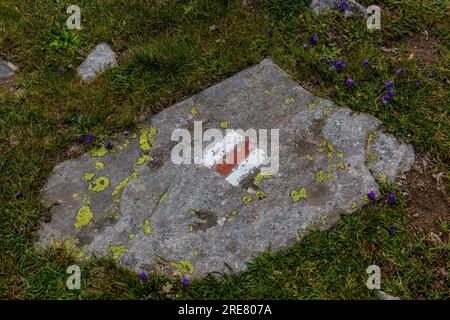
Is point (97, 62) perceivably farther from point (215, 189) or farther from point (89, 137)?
point (215, 189)

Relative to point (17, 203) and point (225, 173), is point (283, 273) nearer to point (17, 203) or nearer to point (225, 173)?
point (225, 173)

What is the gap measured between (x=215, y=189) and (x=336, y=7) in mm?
2800

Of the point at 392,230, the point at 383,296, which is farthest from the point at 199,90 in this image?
the point at 383,296

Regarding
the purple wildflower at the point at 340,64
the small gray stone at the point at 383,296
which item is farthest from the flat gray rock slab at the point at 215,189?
the small gray stone at the point at 383,296

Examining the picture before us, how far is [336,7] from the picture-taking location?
564cm

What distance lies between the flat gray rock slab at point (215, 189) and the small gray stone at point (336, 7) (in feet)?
4.32

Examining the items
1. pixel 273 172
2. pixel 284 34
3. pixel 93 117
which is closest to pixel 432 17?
pixel 284 34

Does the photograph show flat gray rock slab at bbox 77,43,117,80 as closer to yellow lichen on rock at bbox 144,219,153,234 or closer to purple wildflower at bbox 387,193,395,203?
yellow lichen on rock at bbox 144,219,153,234

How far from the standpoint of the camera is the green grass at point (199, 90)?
3.79m

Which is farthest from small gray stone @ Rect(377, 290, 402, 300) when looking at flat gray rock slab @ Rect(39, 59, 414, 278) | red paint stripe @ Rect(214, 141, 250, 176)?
red paint stripe @ Rect(214, 141, 250, 176)

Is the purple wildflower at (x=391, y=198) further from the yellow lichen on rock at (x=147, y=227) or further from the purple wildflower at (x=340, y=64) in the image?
the yellow lichen on rock at (x=147, y=227)

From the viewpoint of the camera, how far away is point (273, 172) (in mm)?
4340

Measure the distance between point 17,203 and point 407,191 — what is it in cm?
341
